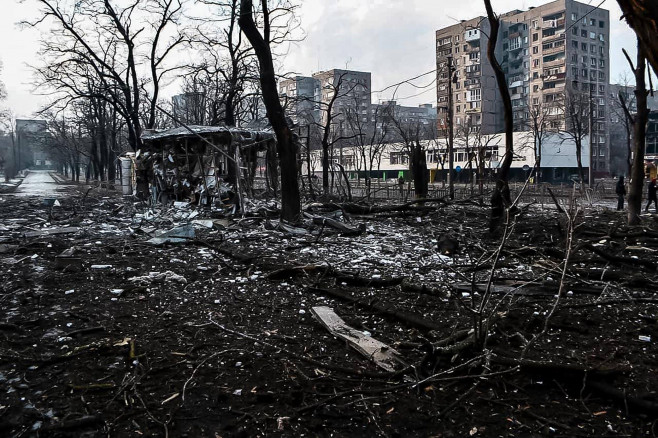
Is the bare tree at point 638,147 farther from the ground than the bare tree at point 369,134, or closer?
closer

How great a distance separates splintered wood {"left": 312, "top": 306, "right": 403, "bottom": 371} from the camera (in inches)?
155

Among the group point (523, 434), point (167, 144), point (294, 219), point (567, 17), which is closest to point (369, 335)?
point (523, 434)

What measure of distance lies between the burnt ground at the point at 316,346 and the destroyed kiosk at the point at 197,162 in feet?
30.4

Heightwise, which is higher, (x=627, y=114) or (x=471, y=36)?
(x=471, y=36)

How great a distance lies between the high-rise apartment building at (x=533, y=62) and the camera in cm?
6312

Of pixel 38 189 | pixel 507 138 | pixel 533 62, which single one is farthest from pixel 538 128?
pixel 38 189

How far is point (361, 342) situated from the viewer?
14.3ft

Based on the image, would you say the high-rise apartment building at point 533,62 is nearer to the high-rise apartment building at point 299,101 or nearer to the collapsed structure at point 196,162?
the high-rise apartment building at point 299,101

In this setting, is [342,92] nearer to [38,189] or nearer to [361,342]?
[38,189]

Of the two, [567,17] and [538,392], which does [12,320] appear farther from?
[567,17]

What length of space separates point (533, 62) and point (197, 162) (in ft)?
202

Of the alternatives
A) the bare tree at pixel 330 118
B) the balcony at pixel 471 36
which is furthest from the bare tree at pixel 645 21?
the balcony at pixel 471 36

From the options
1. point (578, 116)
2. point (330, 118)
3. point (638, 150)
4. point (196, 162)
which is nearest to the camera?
point (638, 150)

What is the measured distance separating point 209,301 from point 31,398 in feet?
8.39
